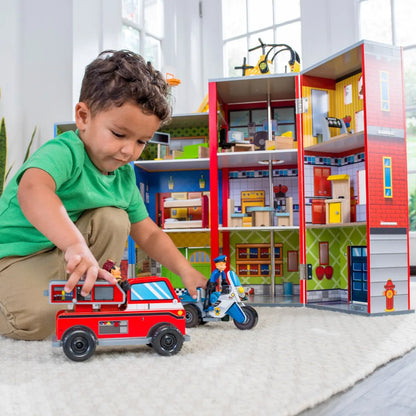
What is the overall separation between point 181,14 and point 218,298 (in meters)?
4.48

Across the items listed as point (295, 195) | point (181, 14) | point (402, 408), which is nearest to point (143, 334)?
point (402, 408)

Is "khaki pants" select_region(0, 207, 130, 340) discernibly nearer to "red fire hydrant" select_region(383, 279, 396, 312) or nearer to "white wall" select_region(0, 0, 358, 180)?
"red fire hydrant" select_region(383, 279, 396, 312)

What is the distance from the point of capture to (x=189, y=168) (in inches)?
128

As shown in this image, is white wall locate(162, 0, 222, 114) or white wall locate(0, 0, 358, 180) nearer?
white wall locate(0, 0, 358, 180)

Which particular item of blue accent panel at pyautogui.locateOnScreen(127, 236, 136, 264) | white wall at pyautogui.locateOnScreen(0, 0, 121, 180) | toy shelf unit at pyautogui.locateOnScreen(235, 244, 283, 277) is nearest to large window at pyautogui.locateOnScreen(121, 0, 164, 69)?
white wall at pyautogui.locateOnScreen(0, 0, 121, 180)

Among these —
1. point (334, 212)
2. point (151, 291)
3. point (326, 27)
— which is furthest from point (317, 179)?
point (326, 27)

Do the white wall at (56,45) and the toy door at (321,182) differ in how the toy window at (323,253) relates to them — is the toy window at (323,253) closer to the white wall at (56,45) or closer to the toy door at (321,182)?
the toy door at (321,182)

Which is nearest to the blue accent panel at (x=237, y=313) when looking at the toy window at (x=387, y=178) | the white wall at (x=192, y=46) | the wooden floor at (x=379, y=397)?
the wooden floor at (x=379, y=397)

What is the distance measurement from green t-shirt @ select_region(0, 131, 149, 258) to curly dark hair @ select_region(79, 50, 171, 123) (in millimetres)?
137

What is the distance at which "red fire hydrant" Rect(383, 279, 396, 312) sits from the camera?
201 cm

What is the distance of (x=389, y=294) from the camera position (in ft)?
6.61

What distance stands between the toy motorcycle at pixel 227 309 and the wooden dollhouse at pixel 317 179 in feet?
2.16

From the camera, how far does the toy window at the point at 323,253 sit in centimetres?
247

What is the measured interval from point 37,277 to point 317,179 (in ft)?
5.22
